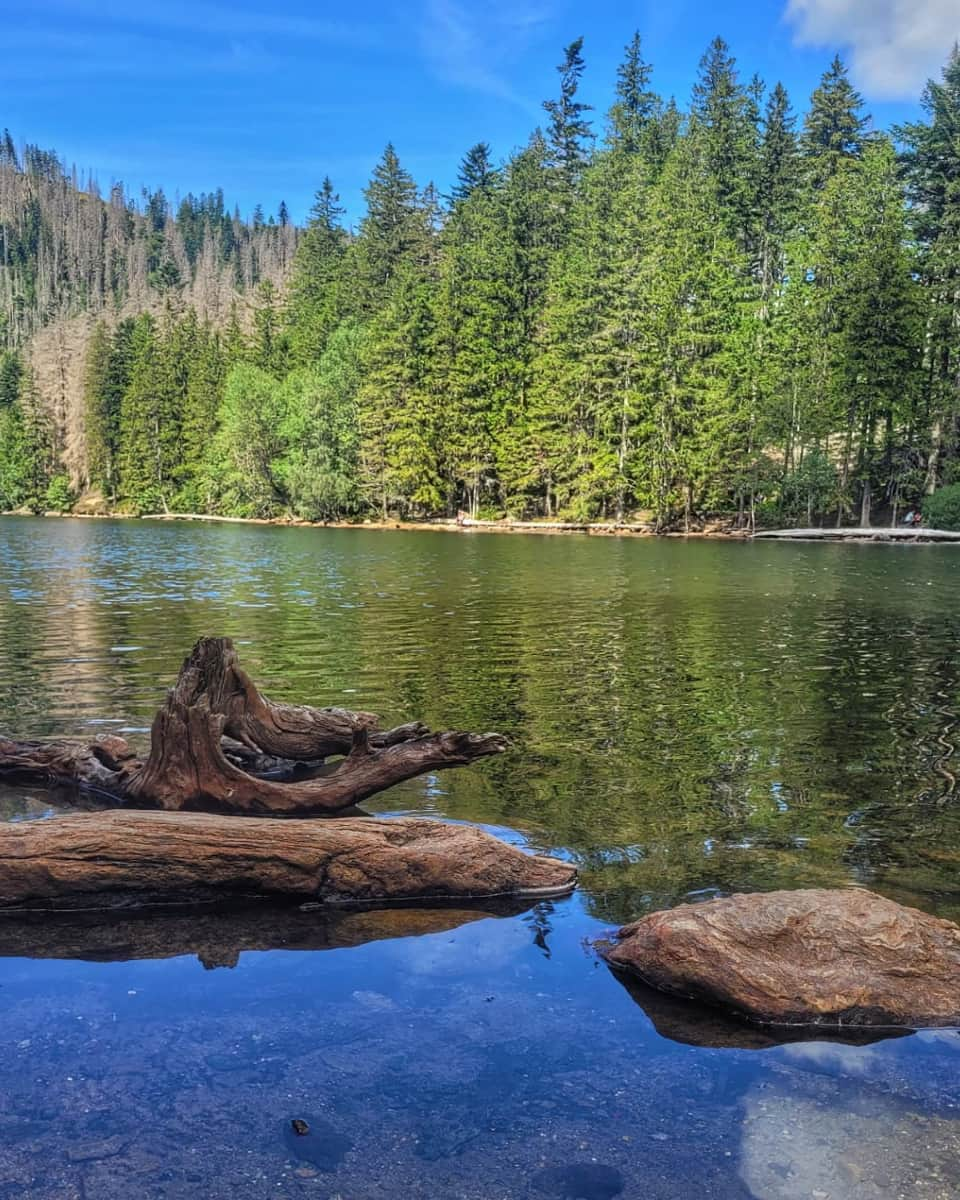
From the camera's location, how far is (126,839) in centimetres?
689

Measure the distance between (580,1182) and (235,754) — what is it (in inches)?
252

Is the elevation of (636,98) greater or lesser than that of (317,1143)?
greater

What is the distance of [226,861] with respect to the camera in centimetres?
693

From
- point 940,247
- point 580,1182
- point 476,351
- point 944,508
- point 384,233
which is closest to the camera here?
point 580,1182

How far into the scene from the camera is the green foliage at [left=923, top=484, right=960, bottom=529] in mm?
56344

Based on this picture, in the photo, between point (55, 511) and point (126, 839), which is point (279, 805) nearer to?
point (126, 839)

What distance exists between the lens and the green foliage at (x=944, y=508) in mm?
56344

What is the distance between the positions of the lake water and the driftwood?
593 mm

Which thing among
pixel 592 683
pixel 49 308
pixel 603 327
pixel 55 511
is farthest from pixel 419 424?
pixel 49 308

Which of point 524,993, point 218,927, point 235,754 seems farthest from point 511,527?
point 524,993

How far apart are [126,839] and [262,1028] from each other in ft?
7.07

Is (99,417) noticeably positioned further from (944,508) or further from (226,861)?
(226,861)

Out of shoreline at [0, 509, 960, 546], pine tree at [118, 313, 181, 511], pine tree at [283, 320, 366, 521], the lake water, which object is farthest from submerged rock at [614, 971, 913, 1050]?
pine tree at [118, 313, 181, 511]

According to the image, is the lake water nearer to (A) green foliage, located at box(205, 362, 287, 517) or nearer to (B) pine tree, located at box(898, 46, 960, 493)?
(B) pine tree, located at box(898, 46, 960, 493)
